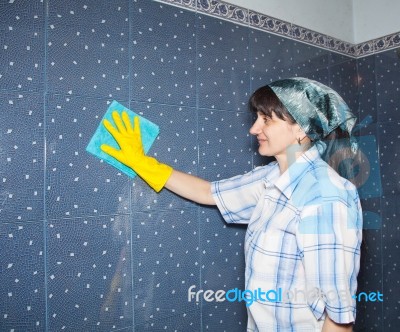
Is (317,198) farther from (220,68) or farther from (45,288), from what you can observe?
(45,288)

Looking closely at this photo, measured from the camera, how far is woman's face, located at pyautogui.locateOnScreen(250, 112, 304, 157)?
104cm

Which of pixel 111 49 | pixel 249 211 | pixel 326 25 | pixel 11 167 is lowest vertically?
Answer: pixel 249 211

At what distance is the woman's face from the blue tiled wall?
0.68ft

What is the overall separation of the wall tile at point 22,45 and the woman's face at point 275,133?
618mm

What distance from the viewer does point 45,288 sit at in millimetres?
903

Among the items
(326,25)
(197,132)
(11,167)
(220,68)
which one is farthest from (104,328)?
(326,25)

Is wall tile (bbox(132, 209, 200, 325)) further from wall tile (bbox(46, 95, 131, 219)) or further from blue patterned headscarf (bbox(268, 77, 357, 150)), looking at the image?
blue patterned headscarf (bbox(268, 77, 357, 150))

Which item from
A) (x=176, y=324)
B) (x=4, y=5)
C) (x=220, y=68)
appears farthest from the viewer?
(x=220, y=68)

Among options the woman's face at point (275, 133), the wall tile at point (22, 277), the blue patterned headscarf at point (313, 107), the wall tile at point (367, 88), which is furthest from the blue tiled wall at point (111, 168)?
the wall tile at point (367, 88)

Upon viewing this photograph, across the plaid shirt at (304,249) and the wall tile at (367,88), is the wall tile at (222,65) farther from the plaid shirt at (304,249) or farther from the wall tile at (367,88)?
the wall tile at (367,88)

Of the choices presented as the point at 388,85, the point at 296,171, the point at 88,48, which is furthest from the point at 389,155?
the point at 88,48

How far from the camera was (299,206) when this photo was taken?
0.96 m

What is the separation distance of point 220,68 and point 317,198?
585 millimetres

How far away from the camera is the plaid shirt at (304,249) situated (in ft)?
2.88
